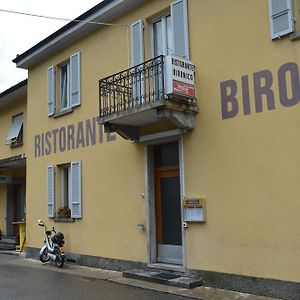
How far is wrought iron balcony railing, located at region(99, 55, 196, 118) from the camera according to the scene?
9500 mm

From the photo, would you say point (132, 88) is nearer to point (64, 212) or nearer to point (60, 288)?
point (60, 288)

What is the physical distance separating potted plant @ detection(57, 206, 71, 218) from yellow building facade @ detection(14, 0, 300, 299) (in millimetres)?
43

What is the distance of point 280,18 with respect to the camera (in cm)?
787

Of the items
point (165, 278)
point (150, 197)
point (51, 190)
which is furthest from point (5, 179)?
point (165, 278)

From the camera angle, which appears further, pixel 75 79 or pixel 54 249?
pixel 75 79

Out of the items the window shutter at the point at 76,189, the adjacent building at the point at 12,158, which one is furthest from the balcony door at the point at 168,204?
the adjacent building at the point at 12,158

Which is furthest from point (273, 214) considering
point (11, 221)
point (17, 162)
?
point (11, 221)

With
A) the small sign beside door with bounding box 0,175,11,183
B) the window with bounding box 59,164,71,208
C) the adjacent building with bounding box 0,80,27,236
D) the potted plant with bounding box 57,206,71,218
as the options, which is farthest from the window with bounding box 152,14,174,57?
the small sign beside door with bounding box 0,175,11,183

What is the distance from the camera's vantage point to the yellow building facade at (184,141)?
25.8ft

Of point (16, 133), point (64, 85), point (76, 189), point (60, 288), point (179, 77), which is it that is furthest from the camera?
point (16, 133)

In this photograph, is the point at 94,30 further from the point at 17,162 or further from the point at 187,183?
the point at 17,162

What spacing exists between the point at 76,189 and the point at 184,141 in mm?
4293

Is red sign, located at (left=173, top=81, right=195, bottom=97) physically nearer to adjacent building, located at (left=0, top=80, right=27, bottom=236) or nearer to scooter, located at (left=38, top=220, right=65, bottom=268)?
scooter, located at (left=38, top=220, right=65, bottom=268)

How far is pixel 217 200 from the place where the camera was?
8.84 m
